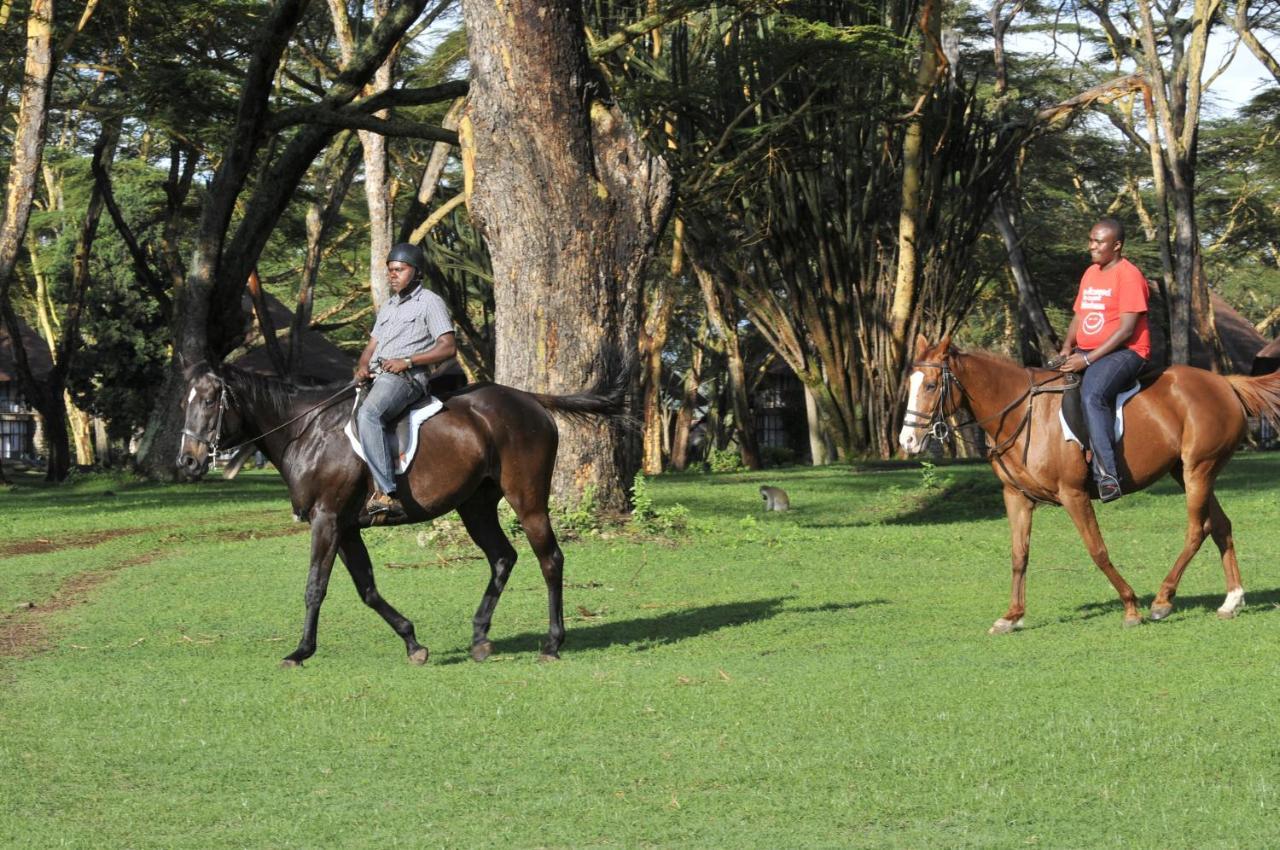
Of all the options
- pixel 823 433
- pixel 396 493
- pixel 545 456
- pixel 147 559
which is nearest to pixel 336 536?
pixel 396 493

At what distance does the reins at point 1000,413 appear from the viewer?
35.1 ft

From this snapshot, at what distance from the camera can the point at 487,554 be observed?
10711mm

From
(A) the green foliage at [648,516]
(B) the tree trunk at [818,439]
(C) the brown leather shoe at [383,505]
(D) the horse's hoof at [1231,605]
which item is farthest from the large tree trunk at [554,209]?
(B) the tree trunk at [818,439]

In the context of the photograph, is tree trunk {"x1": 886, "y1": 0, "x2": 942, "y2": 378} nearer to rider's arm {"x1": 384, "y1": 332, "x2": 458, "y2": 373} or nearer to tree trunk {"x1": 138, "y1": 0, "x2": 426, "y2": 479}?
tree trunk {"x1": 138, "y1": 0, "x2": 426, "y2": 479}

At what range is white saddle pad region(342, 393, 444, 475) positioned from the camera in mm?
10031

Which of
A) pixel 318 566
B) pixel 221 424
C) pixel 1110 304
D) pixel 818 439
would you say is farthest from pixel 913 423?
pixel 818 439

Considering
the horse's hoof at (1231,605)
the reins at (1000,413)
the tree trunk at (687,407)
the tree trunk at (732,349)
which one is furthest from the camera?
the tree trunk at (687,407)

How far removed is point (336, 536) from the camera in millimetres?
10070

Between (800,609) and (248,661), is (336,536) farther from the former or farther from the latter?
(800,609)

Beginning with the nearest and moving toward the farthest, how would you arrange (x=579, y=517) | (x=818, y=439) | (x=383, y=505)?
(x=383, y=505)
(x=579, y=517)
(x=818, y=439)

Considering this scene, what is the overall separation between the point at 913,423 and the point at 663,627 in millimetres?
2457

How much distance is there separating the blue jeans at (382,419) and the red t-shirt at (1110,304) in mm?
4592

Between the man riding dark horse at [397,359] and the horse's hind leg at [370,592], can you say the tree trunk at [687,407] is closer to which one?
the horse's hind leg at [370,592]

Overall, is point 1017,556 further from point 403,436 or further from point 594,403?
point 403,436
